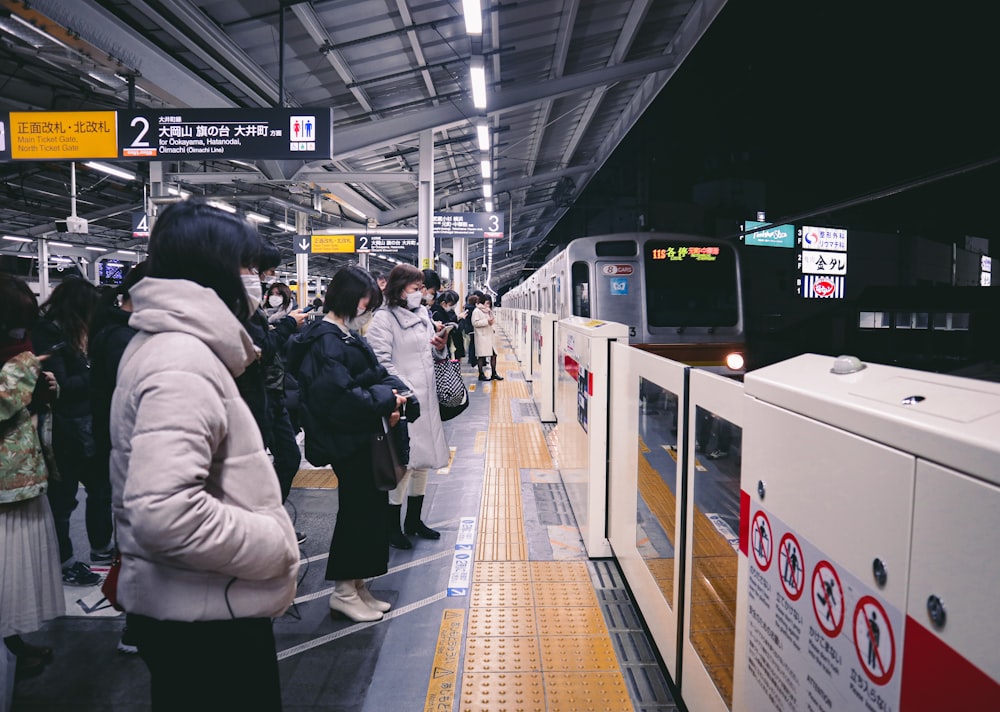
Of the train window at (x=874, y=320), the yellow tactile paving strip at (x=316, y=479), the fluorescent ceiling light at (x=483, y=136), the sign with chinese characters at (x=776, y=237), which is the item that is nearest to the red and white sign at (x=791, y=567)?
the yellow tactile paving strip at (x=316, y=479)

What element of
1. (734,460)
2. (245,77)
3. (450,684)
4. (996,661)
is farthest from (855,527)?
(245,77)

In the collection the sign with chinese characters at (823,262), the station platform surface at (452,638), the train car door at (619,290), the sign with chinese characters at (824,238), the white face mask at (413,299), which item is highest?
the sign with chinese characters at (824,238)

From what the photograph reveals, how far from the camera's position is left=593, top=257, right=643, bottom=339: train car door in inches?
290

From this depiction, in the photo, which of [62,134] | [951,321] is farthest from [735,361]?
[62,134]

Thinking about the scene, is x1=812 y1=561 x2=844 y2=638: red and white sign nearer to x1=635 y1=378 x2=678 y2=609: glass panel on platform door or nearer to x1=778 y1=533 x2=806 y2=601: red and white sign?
x1=778 y1=533 x2=806 y2=601: red and white sign

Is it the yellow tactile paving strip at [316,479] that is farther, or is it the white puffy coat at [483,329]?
the white puffy coat at [483,329]

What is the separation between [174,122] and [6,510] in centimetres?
557

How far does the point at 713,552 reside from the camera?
197 cm

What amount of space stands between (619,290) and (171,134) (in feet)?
17.2

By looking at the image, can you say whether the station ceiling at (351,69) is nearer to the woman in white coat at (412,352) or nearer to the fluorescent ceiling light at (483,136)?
the fluorescent ceiling light at (483,136)

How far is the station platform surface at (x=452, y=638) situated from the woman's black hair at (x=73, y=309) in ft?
4.05

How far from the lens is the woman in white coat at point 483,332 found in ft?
30.7

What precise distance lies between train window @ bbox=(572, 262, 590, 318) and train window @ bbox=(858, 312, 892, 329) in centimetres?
350

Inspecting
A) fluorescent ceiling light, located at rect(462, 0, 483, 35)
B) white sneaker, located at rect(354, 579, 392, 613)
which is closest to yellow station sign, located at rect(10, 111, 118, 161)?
fluorescent ceiling light, located at rect(462, 0, 483, 35)
